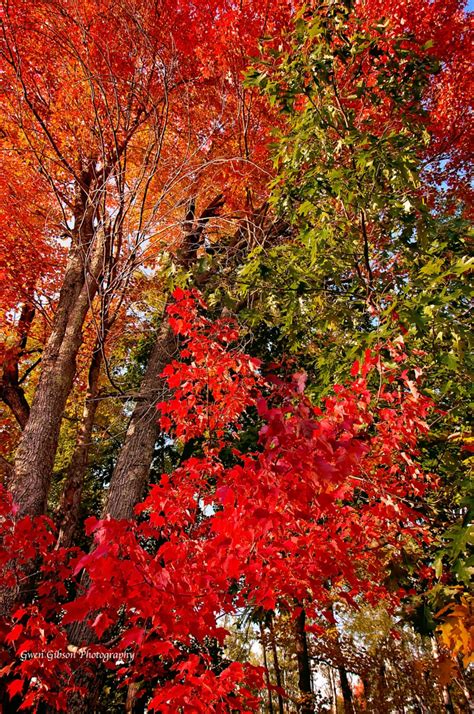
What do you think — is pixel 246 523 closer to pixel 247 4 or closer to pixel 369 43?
pixel 369 43

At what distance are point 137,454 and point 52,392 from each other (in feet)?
5.40

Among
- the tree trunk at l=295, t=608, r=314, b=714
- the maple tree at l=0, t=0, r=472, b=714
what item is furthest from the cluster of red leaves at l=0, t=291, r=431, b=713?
the tree trunk at l=295, t=608, r=314, b=714

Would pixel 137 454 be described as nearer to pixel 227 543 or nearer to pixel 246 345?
pixel 246 345

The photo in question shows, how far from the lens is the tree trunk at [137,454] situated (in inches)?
234

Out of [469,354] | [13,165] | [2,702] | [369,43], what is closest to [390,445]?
[469,354]

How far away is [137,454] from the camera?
6480 millimetres

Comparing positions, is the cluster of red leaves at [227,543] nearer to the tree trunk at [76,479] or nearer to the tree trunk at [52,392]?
the tree trunk at [52,392]

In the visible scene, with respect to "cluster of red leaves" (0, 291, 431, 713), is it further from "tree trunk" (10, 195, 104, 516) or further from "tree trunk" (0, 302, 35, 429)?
"tree trunk" (0, 302, 35, 429)

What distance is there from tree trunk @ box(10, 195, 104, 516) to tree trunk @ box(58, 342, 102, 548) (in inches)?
18.9

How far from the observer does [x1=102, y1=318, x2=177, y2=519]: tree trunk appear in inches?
234

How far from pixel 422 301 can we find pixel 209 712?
3527mm

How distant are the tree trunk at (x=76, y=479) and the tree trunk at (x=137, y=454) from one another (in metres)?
0.85

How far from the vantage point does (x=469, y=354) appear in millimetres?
3639

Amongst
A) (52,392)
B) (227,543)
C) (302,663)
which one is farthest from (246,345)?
(302,663)
